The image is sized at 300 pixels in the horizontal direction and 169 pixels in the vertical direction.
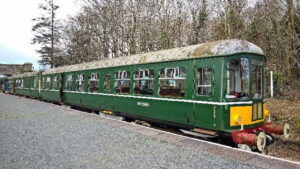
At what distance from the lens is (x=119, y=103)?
1328 centimetres

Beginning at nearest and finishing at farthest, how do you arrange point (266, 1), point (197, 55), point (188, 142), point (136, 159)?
1. point (136, 159)
2. point (188, 142)
3. point (197, 55)
4. point (266, 1)

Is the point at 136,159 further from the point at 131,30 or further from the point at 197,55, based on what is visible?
the point at 131,30

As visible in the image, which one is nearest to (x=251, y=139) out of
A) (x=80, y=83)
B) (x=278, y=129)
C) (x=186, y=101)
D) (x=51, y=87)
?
(x=278, y=129)

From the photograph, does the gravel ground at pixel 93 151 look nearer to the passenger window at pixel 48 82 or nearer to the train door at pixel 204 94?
the train door at pixel 204 94

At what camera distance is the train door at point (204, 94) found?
842cm

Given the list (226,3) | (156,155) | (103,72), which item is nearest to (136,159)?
(156,155)

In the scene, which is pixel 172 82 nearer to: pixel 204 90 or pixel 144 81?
pixel 204 90

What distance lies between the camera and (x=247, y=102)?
28.1 feet

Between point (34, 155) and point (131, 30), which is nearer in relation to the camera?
point (34, 155)

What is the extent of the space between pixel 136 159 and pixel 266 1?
720 inches

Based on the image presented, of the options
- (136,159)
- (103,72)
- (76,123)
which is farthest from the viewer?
(103,72)

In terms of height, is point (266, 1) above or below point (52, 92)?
above

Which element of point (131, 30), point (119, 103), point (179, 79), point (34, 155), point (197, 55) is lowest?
point (34, 155)

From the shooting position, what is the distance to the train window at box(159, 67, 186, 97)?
9538 mm
